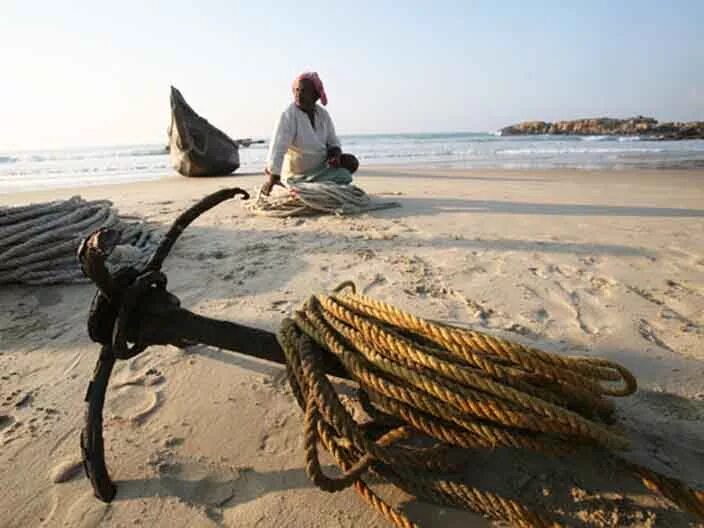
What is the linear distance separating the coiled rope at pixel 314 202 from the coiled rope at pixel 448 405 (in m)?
3.35

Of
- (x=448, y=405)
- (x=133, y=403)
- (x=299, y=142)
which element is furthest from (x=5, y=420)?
(x=299, y=142)

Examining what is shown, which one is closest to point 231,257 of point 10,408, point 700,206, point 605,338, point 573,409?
point 10,408

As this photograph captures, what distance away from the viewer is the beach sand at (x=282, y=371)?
115 cm

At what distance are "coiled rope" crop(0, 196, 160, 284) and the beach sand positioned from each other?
0.10m

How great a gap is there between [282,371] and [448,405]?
0.86 metres

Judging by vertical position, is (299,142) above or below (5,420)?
above

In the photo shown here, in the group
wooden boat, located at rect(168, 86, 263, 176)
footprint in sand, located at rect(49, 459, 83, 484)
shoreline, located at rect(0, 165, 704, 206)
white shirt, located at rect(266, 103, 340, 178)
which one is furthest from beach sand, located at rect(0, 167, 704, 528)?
wooden boat, located at rect(168, 86, 263, 176)

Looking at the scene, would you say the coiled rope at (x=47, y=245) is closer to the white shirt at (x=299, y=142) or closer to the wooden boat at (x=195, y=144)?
the white shirt at (x=299, y=142)

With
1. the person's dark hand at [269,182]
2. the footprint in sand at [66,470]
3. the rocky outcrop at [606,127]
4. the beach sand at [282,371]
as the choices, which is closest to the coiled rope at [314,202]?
the person's dark hand at [269,182]

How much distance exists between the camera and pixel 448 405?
1002 millimetres

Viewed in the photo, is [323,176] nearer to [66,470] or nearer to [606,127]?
[66,470]

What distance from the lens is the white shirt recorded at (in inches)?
177

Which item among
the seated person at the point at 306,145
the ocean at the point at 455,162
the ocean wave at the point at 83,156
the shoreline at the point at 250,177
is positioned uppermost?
the seated person at the point at 306,145

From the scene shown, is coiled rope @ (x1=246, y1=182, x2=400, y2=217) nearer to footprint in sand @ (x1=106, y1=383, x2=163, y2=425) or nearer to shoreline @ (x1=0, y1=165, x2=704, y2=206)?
footprint in sand @ (x1=106, y1=383, x2=163, y2=425)
